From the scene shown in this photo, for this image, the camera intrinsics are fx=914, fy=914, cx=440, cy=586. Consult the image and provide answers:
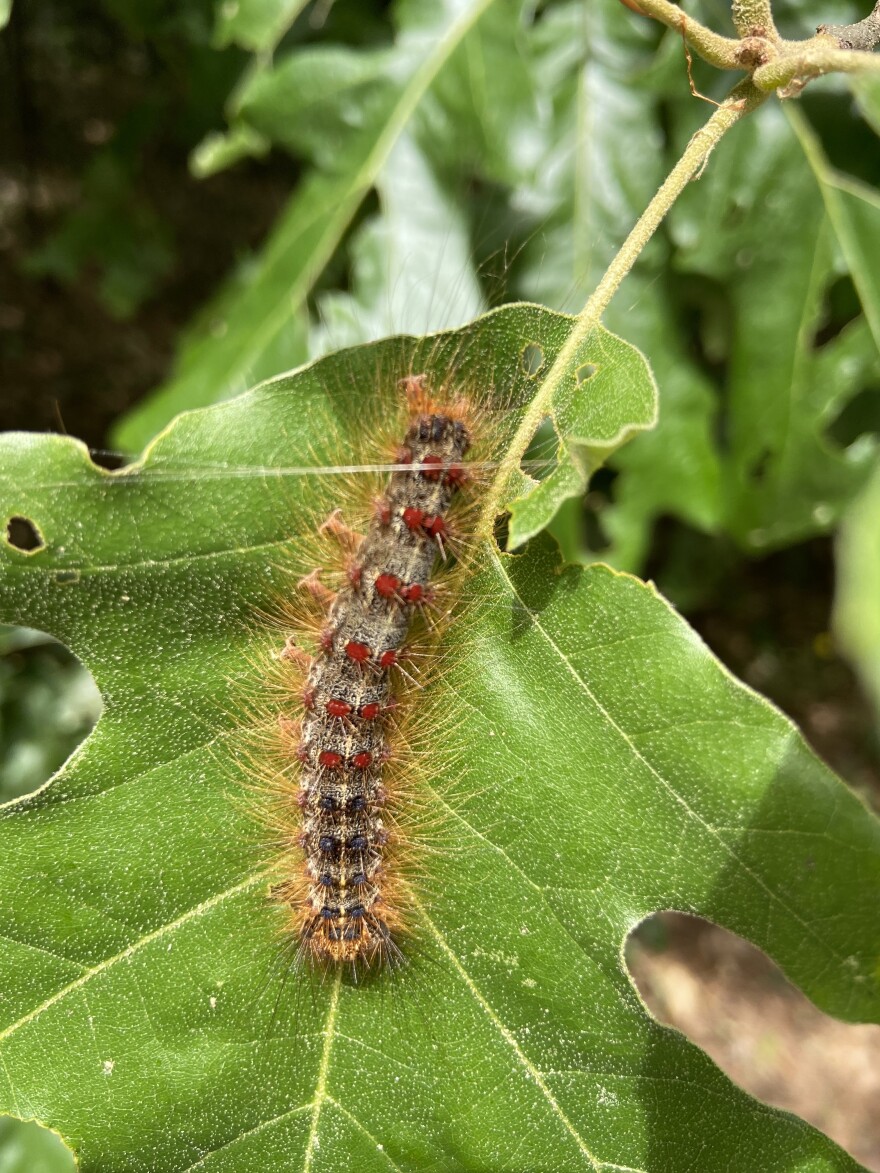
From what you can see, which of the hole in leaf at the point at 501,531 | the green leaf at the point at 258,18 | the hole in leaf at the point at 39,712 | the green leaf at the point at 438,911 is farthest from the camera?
the hole in leaf at the point at 39,712

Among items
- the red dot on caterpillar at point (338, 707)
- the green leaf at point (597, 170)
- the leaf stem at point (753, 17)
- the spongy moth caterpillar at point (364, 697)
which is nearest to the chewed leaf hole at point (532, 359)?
the spongy moth caterpillar at point (364, 697)

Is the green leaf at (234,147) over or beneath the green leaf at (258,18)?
beneath

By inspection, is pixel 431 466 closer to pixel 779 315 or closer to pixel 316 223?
pixel 316 223

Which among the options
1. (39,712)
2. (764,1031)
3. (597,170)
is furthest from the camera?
(764,1031)

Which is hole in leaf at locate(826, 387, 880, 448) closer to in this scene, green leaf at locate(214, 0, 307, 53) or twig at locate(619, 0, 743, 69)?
twig at locate(619, 0, 743, 69)

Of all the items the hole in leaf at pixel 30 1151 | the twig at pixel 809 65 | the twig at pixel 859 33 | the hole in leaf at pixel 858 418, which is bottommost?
the hole in leaf at pixel 30 1151

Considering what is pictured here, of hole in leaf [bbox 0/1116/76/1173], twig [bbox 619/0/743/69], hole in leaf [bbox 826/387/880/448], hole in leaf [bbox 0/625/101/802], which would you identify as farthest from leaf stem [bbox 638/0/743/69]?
hole in leaf [bbox 0/1116/76/1173]

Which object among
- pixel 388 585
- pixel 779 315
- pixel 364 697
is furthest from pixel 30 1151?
pixel 779 315

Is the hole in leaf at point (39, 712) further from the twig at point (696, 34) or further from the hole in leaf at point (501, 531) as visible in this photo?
the twig at point (696, 34)
